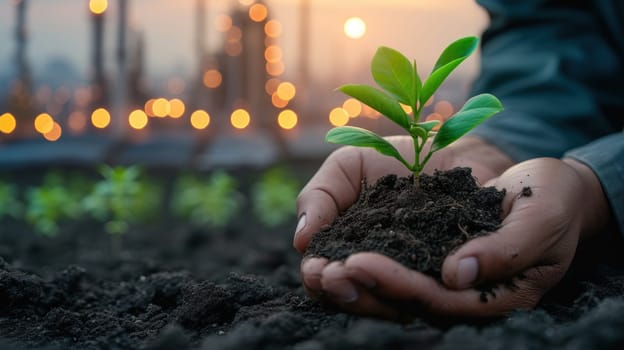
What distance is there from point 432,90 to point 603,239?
0.81 metres

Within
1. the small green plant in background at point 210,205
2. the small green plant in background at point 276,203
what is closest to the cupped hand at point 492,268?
the small green plant in background at point 210,205

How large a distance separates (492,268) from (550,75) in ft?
4.36

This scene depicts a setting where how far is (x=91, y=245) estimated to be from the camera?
402 cm

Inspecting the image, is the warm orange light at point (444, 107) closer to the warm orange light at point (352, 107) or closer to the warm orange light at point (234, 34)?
the warm orange light at point (352, 107)

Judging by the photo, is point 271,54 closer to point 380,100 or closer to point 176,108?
point 176,108

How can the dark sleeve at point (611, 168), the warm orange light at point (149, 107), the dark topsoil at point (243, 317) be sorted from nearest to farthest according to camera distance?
the dark topsoil at point (243, 317)
the dark sleeve at point (611, 168)
the warm orange light at point (149, 107)

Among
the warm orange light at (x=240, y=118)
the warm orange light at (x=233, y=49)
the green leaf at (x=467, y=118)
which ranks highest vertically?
the green leaf at (x=467, y=118)

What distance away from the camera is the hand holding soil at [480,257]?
4.18ft

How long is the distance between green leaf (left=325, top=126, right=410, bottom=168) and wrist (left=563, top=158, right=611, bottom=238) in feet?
1.84

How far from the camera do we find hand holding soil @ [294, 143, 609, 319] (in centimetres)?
127

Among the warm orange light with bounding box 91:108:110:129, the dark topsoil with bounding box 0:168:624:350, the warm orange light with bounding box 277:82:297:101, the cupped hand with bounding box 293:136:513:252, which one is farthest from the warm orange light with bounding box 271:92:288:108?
the cupped hand with bounding box 293:136:513:252

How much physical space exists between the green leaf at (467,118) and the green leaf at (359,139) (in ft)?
0.38

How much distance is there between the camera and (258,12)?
8508mm

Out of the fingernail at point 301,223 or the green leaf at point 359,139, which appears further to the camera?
the fingernail at point 301,223
